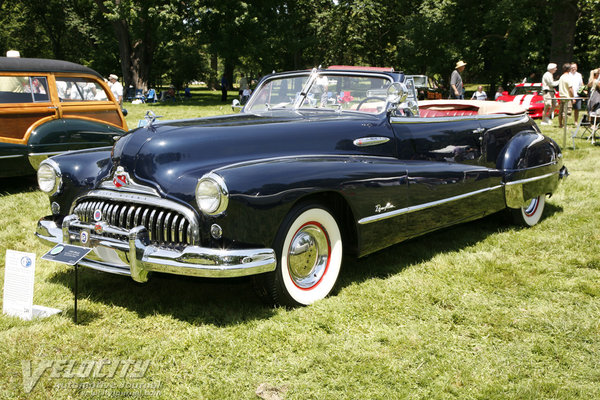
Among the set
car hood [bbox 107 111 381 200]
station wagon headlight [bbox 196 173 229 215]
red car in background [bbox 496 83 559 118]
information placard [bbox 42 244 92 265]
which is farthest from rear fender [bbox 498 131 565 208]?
red car in background [bbox 496 83 559 118]

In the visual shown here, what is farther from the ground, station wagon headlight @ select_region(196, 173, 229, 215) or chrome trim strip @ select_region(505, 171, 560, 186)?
station wagon headlight @ select_region(196, 173, 229, 215)

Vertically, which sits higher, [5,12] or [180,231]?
[5,12]

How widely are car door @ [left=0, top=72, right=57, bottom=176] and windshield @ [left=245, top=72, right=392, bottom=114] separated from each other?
393 cm

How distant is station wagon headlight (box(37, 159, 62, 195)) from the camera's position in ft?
13.5

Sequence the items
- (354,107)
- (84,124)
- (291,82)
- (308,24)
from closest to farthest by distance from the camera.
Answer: (354,107), (291,82), (84,124), (308,24)

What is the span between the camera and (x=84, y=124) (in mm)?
7891

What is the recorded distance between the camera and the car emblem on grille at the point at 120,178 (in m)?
3.57

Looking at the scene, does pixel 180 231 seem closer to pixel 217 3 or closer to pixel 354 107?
pixel 354 107

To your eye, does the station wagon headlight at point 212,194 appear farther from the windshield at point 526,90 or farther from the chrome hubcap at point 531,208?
the windshield at point 526,90

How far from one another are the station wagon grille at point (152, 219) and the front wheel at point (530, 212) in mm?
3798

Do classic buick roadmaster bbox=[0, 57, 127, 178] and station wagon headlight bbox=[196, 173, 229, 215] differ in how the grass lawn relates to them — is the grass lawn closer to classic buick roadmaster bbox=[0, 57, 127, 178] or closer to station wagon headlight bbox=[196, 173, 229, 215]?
station wagon headlight bbox=[196, 173, 229, 215]

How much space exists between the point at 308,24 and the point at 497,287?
3220 centimetres

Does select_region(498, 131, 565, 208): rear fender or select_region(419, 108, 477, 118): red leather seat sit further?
select_region(419, 108, 477, 118): red leather seat

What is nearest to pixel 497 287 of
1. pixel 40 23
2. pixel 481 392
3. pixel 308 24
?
pixel 481 392
